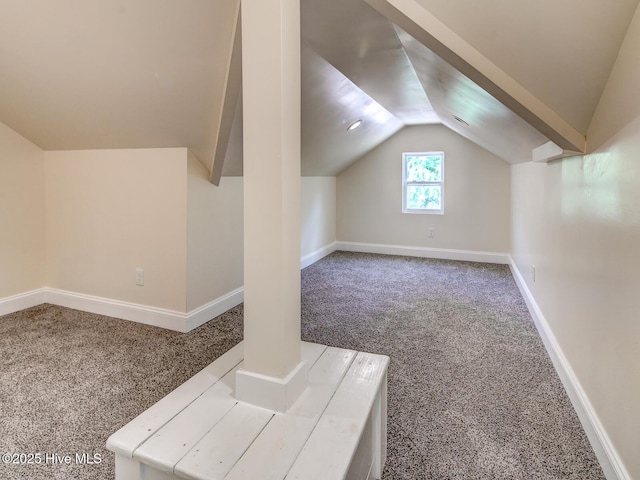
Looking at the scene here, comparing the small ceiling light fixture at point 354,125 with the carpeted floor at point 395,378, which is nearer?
the carpeted floor at point 395,378

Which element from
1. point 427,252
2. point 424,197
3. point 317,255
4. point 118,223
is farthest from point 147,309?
point 424,197

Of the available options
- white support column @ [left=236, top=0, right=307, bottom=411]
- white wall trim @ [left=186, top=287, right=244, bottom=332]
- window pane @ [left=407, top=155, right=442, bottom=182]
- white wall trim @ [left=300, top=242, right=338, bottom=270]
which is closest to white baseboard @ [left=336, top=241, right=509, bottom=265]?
white wall trim @ [left=300, top=242, right=338, bottom=270]

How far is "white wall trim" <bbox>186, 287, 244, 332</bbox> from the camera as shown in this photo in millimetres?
2712

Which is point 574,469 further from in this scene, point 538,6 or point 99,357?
point 99,357

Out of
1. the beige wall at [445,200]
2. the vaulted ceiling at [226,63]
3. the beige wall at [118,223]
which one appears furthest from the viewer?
the beige wall at [445,200]

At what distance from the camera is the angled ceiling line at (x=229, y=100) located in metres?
1.79

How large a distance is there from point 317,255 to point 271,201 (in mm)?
3894

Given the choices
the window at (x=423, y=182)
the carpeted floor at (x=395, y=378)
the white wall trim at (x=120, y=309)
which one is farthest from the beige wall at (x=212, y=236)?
the window at (x=423, y=182)

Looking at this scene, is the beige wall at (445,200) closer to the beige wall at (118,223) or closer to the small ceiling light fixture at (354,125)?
the small ceiling light fixture at (354,125)

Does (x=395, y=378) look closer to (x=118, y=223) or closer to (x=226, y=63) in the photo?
(x=226, y=63)

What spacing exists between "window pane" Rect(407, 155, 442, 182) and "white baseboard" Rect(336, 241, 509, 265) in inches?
38.6

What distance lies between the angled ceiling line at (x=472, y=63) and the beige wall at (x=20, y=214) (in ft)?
9.76

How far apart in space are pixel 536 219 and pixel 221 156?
246 centimetres

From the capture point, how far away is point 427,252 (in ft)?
17.2
